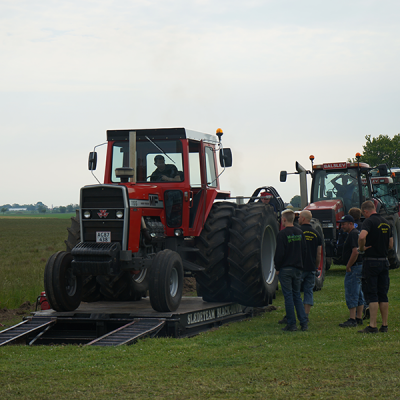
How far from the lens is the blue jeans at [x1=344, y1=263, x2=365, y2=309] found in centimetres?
912

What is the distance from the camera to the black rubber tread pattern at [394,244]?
17703 millimetres

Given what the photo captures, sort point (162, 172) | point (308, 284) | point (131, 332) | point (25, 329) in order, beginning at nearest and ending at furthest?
point (131, 332) → point (25, 329) → point (308, 284) → point (162, 172)

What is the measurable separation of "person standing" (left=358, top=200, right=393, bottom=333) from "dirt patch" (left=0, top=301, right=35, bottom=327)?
577 centimetres

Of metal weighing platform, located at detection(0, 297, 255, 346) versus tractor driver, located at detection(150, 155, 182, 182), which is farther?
tractor driver, located at detection(150, 155, 182, 182)

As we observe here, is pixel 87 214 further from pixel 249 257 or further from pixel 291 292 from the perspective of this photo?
pixel 291 292

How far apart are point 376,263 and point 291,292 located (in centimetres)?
127

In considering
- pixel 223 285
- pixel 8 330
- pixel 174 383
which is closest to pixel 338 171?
pixel 223 285

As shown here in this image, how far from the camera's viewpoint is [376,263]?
8.62m

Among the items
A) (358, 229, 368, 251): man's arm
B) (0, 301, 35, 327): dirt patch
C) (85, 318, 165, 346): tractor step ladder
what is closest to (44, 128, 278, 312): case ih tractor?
(85, 318, 165, 346): tractor step ladder

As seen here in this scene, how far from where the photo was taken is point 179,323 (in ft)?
27.5

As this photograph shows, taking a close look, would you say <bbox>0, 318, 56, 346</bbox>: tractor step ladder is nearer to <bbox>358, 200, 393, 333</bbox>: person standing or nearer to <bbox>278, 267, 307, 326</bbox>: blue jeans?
<bbox>278, 267, 307, 326</bbox>: blue jeans

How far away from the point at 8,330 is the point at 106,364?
2.32 m

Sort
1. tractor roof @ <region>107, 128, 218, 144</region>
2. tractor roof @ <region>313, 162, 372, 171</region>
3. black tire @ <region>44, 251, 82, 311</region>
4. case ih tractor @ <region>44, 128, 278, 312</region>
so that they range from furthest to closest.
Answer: tractor roof @ <region>313, 162, 372, 171</region>
tractor roof @ <region>107, 128, 218, 144</region>
black tire @ <region>44, 251, 82, 311</region>
case ih tractor @ <region>44, 128, 278, 312</region>

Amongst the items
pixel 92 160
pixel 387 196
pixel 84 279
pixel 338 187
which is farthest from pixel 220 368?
pixel 387 196
